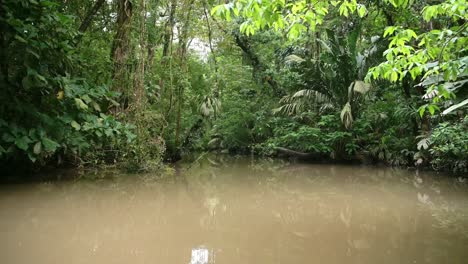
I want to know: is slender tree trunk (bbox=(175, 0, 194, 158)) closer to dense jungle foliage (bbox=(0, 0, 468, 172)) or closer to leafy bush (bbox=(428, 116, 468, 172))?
dense jungle foliage (bbox=(0, 0, 468, 172))

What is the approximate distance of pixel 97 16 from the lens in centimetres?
715

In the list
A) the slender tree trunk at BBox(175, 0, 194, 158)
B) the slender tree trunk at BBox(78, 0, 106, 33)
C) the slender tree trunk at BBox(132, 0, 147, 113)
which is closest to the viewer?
the slender tree trunk at BBox(78, 0, 106, 33)

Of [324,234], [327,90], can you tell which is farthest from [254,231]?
[327,90]

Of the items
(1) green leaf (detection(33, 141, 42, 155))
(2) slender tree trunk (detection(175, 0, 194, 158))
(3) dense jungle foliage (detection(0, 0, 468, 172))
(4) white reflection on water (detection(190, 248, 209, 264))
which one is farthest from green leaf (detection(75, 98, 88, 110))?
(2) slender tree trunk (detection(175, 0, 194, 158))

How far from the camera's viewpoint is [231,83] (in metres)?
14.9

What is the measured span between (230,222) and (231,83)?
37.5 feet

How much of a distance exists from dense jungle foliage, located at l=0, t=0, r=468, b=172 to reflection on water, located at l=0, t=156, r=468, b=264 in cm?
101

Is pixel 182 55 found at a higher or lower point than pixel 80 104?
higher

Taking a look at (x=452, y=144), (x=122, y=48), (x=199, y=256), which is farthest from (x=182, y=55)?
(x=199, y=256)

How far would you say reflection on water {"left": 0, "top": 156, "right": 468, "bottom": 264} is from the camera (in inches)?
109

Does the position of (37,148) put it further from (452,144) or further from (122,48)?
(452,144)

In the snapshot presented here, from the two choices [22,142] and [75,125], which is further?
[75,125]

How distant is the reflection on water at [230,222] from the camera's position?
2779 millimetres

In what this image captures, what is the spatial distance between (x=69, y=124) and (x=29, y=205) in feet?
4.54
